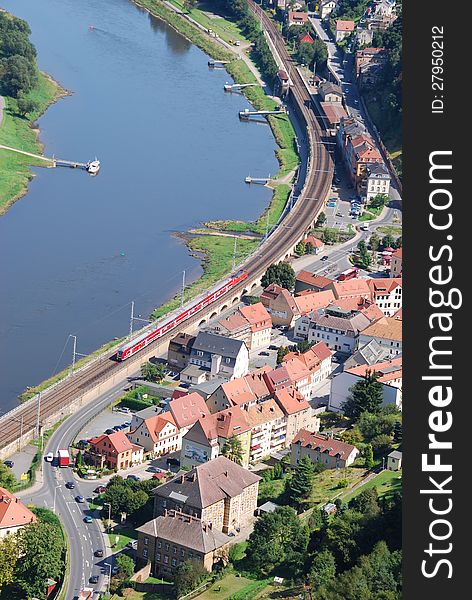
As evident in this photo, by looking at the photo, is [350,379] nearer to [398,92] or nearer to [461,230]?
[461,230]

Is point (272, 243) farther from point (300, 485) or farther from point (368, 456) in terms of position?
point (300, 485)

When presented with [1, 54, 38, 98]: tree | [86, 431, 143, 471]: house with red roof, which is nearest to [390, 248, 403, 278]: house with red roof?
[86, 431, 143, 471]: house with red roof

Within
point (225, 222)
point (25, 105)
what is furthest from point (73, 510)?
point (25, 105)

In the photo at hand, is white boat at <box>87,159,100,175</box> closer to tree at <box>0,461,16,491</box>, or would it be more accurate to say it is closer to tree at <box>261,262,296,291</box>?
tree at <box>261,262,296,291</box>

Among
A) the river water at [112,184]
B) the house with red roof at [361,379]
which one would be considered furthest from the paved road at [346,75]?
the house with red roof at [361,379]

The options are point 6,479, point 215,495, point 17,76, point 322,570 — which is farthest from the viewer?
point 17,76

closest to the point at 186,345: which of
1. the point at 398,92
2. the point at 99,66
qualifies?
the point at 398,92

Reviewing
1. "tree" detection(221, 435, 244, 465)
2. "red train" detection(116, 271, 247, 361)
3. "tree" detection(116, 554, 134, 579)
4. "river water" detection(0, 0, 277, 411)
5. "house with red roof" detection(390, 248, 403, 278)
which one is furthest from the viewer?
"house with red roof" detection(390, 248, 403, 278)
